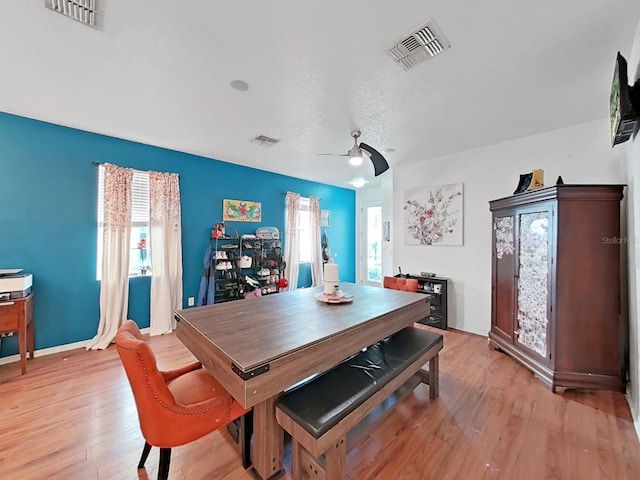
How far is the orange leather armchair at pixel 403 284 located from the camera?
3020mm

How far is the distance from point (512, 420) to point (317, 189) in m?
5.00

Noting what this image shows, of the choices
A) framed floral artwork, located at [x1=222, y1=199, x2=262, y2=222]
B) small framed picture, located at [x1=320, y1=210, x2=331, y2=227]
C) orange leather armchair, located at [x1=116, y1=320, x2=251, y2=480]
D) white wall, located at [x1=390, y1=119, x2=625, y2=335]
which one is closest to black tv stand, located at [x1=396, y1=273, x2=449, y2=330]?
white wall, located at [x1=390, y1=119, x2=625, y2=335]

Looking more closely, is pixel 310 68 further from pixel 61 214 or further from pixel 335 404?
pixel 61 214

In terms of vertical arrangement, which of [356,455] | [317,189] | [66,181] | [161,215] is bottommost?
[356,455]

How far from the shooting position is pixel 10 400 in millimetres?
2193

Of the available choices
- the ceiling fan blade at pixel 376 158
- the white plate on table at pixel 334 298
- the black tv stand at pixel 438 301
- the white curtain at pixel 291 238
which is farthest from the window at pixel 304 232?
the white plate on table at pixel 334 298

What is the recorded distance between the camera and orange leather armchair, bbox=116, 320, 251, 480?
1229 millimetres

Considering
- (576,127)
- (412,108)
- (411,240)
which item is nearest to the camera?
(412,108)

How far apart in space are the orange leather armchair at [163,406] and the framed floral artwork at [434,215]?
3.57 meters

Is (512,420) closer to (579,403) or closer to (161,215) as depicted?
(579,403)

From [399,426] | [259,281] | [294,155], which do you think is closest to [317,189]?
[294,155]

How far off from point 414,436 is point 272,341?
128 cm

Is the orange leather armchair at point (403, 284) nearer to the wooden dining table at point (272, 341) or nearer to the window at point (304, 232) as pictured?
the wooden dining table at point (272, 341)

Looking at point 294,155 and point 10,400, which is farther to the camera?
point 294,155
